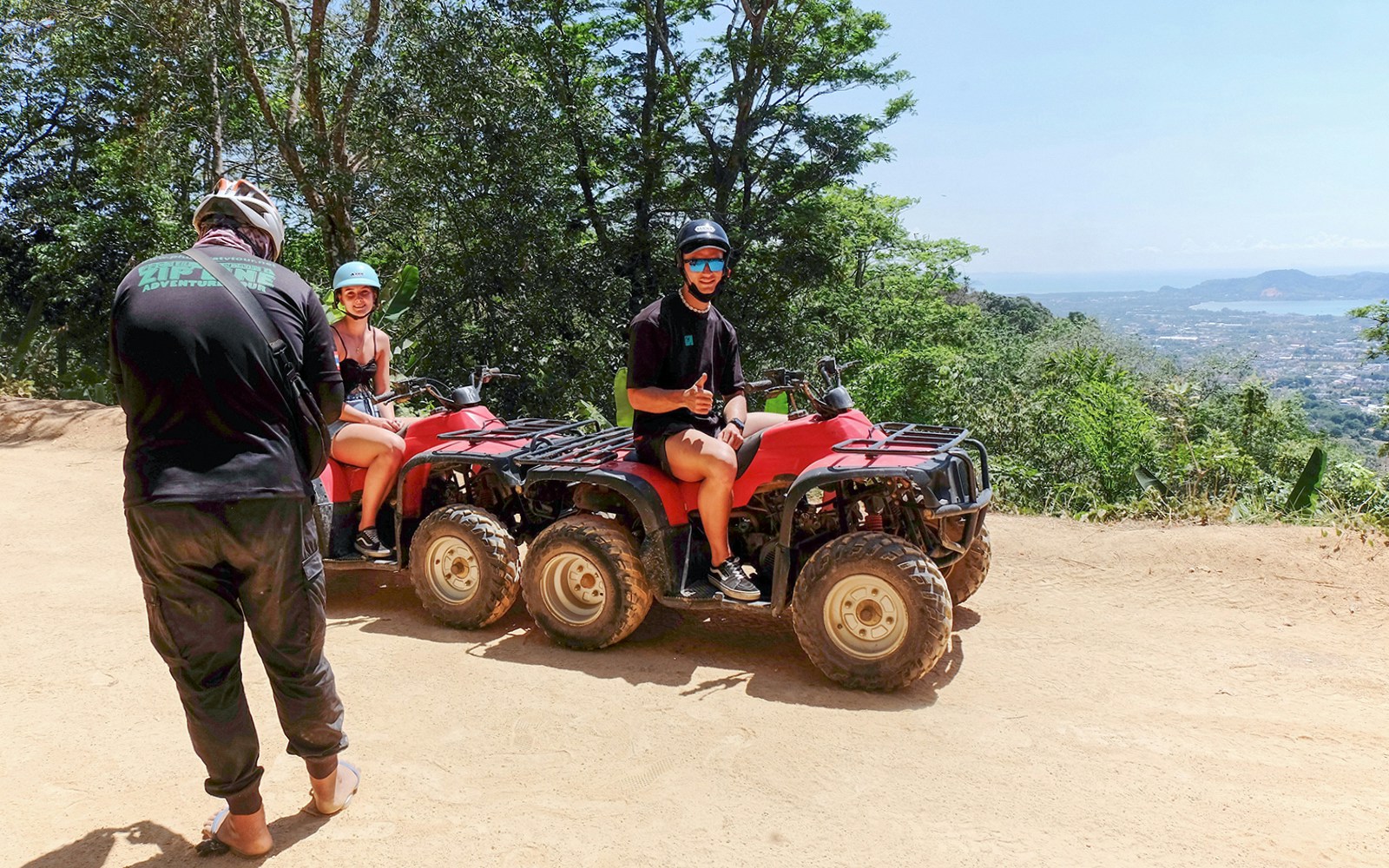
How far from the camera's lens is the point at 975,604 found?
5.99 m

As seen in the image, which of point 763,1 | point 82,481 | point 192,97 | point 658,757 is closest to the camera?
point 658,757

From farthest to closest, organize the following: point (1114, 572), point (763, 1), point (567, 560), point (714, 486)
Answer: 1. point (763, 1)
2. point (1114, 572)
3. point (567, 560)
4. point (714, 486)

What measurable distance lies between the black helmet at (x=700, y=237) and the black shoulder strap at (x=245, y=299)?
217cm

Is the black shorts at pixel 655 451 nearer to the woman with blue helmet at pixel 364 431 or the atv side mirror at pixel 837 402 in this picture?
the atv side mirror at pixel 837 402

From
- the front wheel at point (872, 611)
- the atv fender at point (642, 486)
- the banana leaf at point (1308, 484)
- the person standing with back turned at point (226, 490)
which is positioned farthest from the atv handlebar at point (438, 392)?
the banana leaf at point (1308, 484)

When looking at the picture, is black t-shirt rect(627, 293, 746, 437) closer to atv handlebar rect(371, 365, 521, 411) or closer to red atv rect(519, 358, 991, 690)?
red atv rect(519, 358, 991, 690)

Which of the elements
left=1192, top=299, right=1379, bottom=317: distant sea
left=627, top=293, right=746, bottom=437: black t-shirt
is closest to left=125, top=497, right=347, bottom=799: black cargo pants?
left=627, top=293, right=746, bottom=437: black t-shirt

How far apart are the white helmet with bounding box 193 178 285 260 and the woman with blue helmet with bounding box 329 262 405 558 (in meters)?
2.37

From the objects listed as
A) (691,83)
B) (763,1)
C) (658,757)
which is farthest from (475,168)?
(658,757)

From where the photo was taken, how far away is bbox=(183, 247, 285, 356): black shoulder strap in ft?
9.68

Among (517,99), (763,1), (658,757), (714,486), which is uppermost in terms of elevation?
(763,1)

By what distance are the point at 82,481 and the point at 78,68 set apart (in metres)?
12.0

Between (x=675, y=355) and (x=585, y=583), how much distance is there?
138cm

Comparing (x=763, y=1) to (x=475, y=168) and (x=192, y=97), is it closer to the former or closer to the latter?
(x=475, y=168)
